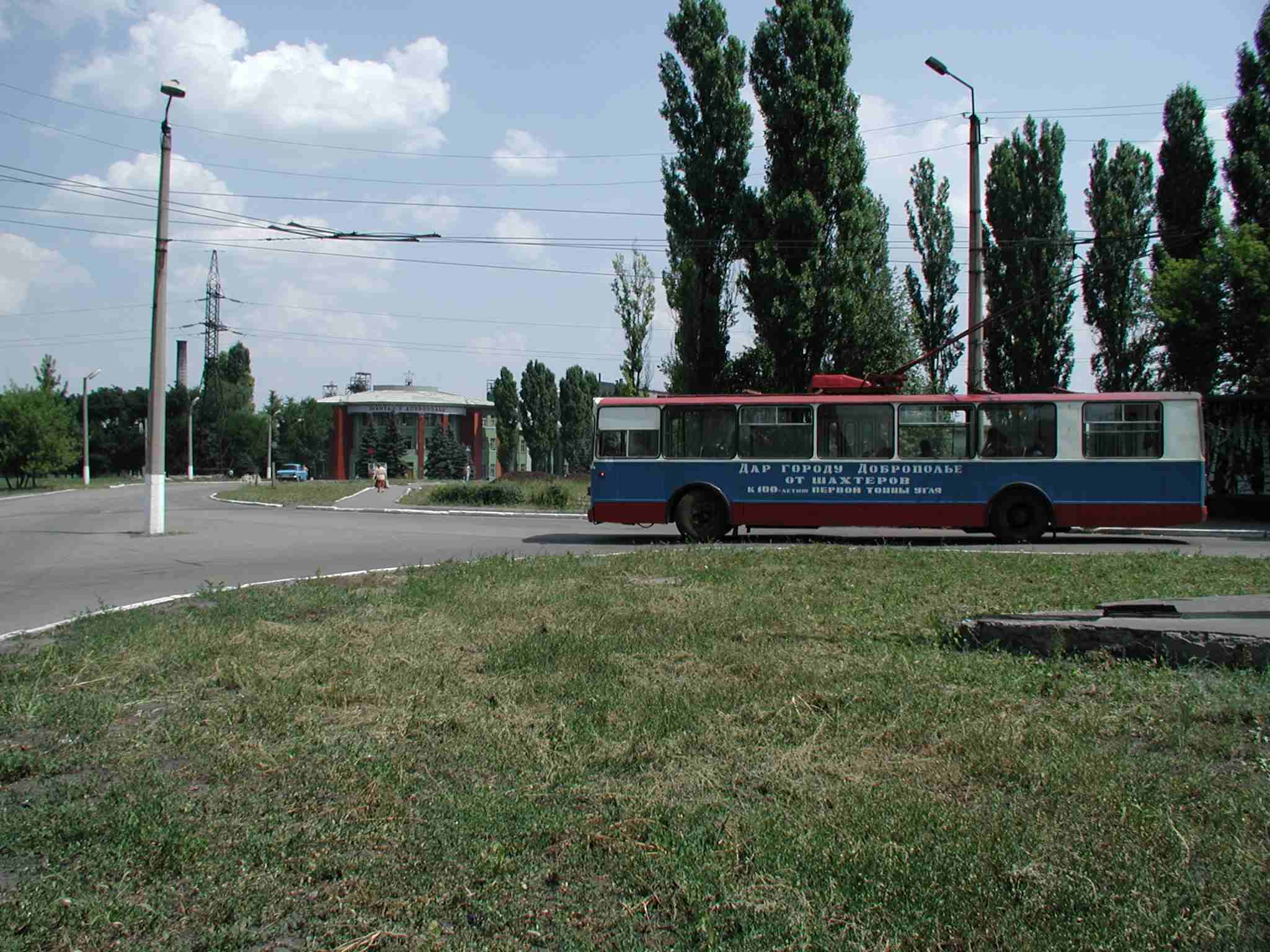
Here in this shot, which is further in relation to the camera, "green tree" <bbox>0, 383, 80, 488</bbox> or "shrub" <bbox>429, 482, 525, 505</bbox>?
"green tree" <bbox>0, 383, 80, 488</bbox>

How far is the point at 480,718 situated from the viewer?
5641 mm

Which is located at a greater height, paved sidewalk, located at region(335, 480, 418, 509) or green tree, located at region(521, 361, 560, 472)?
green tree, located at region(521, 361, 560, 472)

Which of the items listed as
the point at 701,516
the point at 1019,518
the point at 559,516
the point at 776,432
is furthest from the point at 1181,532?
the point at 559,516

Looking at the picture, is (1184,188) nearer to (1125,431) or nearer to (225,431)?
(1125,431)

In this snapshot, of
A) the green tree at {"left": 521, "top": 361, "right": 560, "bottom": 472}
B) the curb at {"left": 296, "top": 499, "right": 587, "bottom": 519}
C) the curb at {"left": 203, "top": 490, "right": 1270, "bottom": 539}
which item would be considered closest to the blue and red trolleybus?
the curb at {"left": 203, "top": 490, "right": 1270, "bottom": 539}

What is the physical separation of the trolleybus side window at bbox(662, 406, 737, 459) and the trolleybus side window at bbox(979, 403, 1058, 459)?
460 centimetres

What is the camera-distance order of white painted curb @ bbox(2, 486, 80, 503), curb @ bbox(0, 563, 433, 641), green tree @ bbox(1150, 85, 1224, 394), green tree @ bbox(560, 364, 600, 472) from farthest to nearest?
green tree @ bbox(560, 364, 600, 472), white painted curb @ bbox(2, 486, 80, 503), green tree @ bbox(1150, 85, 1224, 394), curb @ bbox(0, 563, 433, 641)

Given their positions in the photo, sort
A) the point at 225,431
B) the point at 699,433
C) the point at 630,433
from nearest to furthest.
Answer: the point at 699,433 → the point at 630,433 → the point at 225,431

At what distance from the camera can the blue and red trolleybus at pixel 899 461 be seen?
59.4 feet

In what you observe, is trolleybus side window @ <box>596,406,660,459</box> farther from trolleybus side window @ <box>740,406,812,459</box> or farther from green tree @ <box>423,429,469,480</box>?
green tree @ <box>423,429,469,480</box>

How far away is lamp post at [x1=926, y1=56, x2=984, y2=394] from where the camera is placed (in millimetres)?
20688

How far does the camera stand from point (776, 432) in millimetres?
19016

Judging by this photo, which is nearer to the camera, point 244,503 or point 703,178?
point 703,178

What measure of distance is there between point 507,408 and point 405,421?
24.5 m
